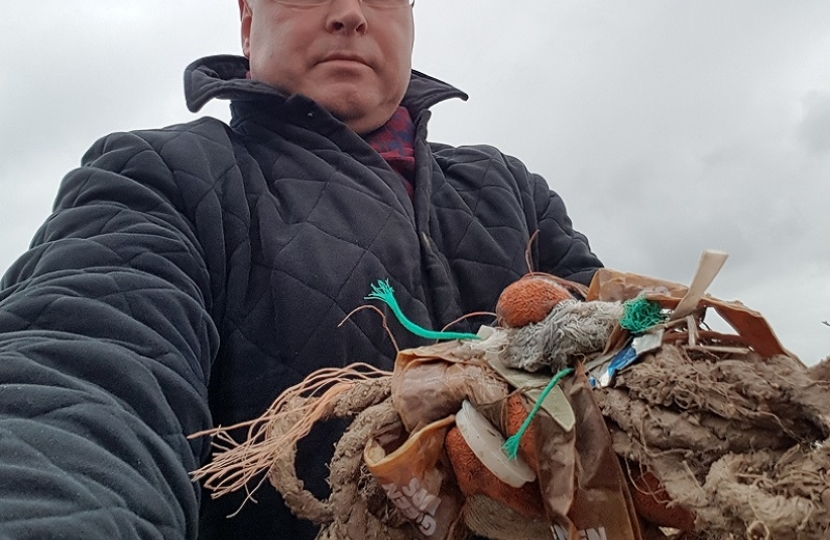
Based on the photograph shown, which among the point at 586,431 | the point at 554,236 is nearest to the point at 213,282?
the point at 586,431

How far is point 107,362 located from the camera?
56cm

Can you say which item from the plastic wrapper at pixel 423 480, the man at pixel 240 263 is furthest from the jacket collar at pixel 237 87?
the plastic wrapper at pixel 423 480

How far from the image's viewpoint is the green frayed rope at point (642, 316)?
0.54 m

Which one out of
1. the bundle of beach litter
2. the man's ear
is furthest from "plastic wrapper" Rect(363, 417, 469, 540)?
the man's ear

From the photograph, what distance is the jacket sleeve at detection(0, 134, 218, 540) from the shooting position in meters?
0.45

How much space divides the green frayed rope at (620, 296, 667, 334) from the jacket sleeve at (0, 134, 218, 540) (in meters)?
0.41

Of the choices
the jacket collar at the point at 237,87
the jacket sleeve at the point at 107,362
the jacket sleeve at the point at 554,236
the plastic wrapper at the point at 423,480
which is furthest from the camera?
the jacket sleeve at the point at 554,236

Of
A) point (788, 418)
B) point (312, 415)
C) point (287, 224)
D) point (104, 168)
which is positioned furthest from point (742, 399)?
point (104, 168)

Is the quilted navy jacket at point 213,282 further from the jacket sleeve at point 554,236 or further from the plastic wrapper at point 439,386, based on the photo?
the plastic wrapper at point 439,386

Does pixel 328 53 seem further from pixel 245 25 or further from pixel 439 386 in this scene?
pixel 439 386

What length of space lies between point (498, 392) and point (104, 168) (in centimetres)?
61

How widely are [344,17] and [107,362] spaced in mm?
708

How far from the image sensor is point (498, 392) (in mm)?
558

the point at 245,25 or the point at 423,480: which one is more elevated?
the point at 245,25
